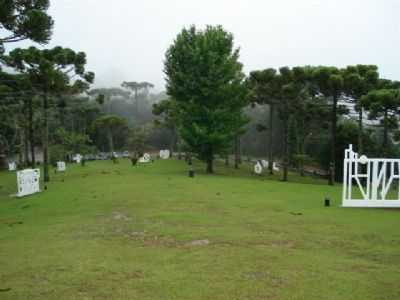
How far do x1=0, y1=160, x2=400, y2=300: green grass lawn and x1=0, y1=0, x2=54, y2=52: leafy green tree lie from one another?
419cm

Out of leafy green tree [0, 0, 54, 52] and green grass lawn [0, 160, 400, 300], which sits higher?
leafy green tree [0, 0, 54, 52]

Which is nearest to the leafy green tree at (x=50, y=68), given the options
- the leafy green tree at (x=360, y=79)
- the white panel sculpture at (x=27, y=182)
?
the white panel sculpture at (x=27, y=182)

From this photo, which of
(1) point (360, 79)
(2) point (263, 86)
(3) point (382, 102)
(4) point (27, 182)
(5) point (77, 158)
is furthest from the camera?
(5) point (77, 158)

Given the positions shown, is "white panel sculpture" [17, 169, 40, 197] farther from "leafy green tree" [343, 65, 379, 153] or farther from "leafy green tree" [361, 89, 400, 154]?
"leafy green tree" [343, 65, 379, 153]

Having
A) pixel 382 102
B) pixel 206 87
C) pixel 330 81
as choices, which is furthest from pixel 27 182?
pixel 382 102

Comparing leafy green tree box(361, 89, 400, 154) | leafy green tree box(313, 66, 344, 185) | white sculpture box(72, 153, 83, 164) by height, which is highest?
leafy green tree box(313, 66, 344, 185)

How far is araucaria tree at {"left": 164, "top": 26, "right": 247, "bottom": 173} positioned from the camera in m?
21.7

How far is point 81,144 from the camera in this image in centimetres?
4034

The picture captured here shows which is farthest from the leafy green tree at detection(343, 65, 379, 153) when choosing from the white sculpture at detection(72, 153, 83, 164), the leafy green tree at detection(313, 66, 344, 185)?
the white sculpture at detection(72, 153, 83, 164)

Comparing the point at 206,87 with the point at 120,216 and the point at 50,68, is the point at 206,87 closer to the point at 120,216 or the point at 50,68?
the point at 50,68

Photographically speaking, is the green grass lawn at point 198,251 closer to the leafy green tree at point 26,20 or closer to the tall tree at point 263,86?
the leafy green tree at point 26,20

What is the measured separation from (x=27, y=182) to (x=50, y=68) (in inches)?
202

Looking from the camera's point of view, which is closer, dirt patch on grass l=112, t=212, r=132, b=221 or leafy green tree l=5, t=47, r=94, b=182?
dirt patch on grass l=112, t=212, r=132, b=221

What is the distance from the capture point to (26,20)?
9375 millimetres
